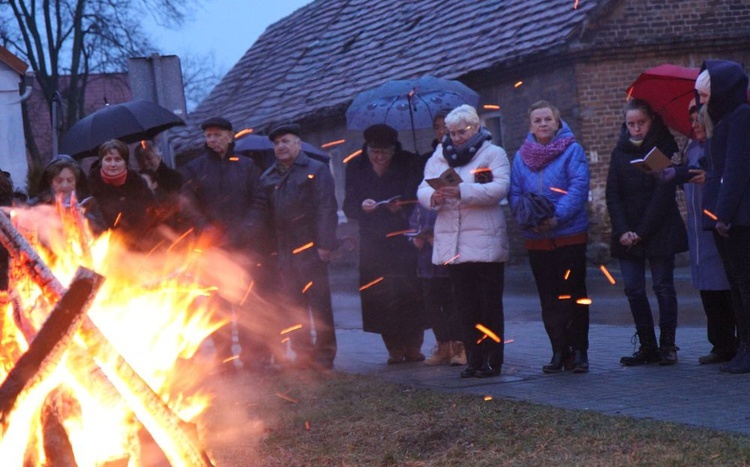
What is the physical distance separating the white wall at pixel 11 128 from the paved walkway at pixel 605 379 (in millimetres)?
16255

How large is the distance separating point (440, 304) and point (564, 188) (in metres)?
1.72

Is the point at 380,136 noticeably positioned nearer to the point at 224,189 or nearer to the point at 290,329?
the point at 224,189

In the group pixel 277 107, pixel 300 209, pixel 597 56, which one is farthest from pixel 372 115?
pixel 277 107

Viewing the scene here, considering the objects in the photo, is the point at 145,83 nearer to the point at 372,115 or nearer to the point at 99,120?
the point at 99,120

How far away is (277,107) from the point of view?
3164 cm

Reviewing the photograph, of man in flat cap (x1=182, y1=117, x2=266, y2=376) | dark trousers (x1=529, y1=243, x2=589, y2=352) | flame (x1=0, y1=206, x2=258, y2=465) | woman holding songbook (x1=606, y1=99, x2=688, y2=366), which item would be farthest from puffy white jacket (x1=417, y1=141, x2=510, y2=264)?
flame (x1=0, y1=206, x2=258, y2=465)

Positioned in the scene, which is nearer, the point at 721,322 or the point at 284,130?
the point at 721,322

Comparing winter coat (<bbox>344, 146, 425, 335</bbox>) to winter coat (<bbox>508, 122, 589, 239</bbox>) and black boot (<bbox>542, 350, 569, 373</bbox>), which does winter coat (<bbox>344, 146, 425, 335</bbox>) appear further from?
black boot (<bbox>542, 350, 569, 373</bbox>)

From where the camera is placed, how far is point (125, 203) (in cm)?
958

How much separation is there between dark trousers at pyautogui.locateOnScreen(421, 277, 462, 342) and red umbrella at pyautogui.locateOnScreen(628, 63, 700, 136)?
2241mm

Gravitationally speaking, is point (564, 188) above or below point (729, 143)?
below

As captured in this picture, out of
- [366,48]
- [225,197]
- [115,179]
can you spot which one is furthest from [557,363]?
[366,48]

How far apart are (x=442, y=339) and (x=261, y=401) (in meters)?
2.10

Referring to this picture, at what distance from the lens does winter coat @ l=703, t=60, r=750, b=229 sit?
8.30 metres
